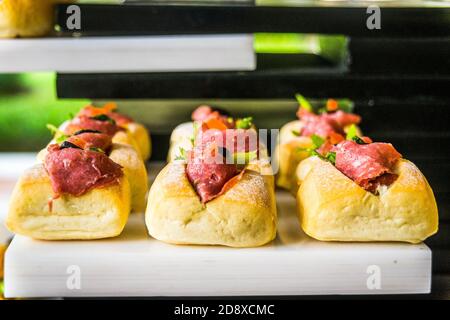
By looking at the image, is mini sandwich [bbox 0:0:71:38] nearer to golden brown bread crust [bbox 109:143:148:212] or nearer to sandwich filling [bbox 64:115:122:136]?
sandwich filling [bbox 64:115:122:136]

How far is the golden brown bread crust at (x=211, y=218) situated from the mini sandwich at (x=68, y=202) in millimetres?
101

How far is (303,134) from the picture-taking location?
7.59ft

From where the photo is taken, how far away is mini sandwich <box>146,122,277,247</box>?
1.62 m

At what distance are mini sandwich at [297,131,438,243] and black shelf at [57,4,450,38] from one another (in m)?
0.59

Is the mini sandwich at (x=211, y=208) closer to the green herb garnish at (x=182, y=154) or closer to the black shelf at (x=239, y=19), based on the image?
the green herb garnish at (x=182, y=154)

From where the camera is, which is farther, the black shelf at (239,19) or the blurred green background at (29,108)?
the blurred green background at (29,108)

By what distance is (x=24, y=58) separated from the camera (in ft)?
6.36

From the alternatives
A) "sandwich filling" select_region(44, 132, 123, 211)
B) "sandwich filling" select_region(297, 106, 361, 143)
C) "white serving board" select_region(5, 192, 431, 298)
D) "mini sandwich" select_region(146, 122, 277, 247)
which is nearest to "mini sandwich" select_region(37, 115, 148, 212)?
"sandwich filling" select_region(44, 132, 123, 211)

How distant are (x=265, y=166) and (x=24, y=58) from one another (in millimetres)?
728

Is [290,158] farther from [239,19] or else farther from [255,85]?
[239,19]

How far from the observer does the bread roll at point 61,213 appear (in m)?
1.64

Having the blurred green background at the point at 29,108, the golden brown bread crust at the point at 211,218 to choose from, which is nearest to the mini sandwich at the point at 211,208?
the golden brown bread crust at the point at 211,218

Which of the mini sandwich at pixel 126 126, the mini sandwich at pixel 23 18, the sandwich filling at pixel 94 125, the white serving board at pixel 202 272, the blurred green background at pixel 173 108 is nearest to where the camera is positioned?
the white serving board at pixel 202 272
